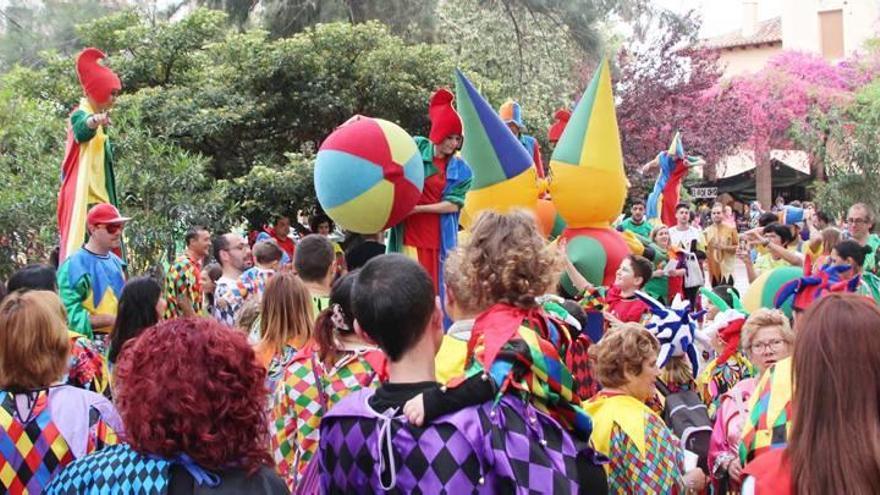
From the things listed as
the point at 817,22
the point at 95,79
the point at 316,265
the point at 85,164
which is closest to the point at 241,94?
the point at 95,79

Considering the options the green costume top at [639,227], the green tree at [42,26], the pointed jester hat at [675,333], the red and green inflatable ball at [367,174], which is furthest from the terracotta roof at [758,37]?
the pointed jester hat at [675,333]

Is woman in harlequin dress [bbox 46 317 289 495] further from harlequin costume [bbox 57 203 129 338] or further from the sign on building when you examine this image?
the sign on building

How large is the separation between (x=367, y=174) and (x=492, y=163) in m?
1.29

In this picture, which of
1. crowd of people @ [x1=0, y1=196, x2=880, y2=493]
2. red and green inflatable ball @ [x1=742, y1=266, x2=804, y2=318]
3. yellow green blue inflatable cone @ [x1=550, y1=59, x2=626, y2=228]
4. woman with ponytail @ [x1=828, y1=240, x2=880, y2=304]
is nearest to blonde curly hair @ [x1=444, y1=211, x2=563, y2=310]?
crowd of people @ [x1=0, y1=196, x2=880, y2=493]

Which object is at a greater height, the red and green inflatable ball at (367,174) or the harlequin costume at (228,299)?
the red and green inflatable ball at (367,174)

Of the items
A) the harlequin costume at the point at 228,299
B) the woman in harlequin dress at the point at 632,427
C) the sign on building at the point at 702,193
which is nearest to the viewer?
the woman in harlequin dress at the point at 632,427

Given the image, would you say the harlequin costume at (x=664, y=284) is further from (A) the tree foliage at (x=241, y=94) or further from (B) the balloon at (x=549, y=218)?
(A) the tree foliage at (x=241, y=94)

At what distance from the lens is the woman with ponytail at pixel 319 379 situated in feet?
12.1

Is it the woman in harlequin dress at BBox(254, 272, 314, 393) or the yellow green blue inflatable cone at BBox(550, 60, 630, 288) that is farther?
the yellow green blue inflatable cone at BBox(550, 60, 630, 288)

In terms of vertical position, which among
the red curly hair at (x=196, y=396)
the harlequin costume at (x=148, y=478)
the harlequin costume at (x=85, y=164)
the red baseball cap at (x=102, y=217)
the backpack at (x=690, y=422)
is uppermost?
the harlequin costume at (x=85, y=164)

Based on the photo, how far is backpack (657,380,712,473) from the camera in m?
4.11

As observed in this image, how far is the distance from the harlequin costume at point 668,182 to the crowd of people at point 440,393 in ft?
25.9

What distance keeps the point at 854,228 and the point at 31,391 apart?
7272 millimetres

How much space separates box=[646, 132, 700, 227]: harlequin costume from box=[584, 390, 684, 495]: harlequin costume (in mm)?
9667
